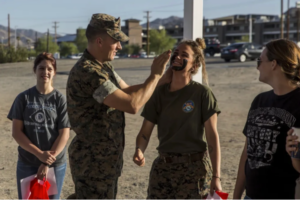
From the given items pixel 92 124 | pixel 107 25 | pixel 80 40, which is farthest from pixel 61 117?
pixel 80 40

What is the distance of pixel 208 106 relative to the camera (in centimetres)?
322

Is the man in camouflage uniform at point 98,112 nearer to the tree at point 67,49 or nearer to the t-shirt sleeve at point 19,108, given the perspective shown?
the t-shirt sleeve at point 19,108

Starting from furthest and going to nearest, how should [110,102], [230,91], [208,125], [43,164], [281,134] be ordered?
[230,91], [43,164], [208,125], [110,102], [281,134]

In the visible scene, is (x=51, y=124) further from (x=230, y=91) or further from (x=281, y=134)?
(x=230, y=91)

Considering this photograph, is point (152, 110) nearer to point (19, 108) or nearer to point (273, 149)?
point (273, 149)

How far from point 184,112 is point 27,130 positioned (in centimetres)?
143

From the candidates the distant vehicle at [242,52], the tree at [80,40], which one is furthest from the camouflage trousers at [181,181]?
the tree at [80,40]

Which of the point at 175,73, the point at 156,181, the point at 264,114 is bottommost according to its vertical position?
the point at 156,181

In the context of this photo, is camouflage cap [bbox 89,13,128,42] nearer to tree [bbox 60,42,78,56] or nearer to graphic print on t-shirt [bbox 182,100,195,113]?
graphic print on t-shirt [bbox 182,100,195,113]

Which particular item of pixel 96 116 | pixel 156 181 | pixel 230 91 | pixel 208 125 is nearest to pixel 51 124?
pixel 96 116

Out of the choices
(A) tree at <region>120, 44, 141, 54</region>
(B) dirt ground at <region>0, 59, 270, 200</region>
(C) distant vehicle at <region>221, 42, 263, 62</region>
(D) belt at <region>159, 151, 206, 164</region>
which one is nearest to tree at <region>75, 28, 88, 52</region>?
(A) tree at <region>120, 44, 141, 54</region>

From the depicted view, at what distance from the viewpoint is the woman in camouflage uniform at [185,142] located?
10.5 feet

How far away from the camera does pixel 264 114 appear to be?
8.91ft

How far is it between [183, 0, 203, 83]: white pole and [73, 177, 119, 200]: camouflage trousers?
5.62ft
